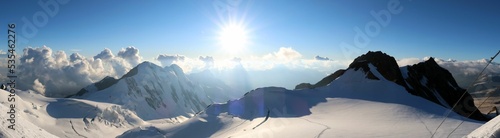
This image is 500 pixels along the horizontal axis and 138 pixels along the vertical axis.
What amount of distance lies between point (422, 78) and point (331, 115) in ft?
181

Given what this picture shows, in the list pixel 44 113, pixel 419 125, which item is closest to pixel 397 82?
pixel 419 125

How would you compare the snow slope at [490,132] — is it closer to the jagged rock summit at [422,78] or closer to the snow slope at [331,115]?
the snow slope at [331,115]

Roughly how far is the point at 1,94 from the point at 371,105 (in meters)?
151

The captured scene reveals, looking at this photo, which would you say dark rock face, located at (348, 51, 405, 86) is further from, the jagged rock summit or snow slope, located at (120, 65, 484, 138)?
snow slope, located at (120, 65, 484, 138)

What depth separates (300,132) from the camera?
45094mm

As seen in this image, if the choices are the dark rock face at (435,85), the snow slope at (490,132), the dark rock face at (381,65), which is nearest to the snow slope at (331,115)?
the dark rock face at (381,65)

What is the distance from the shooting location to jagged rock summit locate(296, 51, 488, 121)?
83.9 m

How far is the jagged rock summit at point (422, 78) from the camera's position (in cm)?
8388

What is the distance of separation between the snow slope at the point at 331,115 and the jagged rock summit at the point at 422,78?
10.5 feet

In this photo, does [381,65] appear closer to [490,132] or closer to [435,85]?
[435,85]

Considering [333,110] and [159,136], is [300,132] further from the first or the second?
[159,136]

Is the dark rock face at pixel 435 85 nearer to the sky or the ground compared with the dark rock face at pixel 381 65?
nearer to the ground

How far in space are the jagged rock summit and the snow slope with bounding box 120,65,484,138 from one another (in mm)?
3198

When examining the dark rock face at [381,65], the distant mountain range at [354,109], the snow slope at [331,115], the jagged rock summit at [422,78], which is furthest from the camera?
the dark rock face at [381,65]
